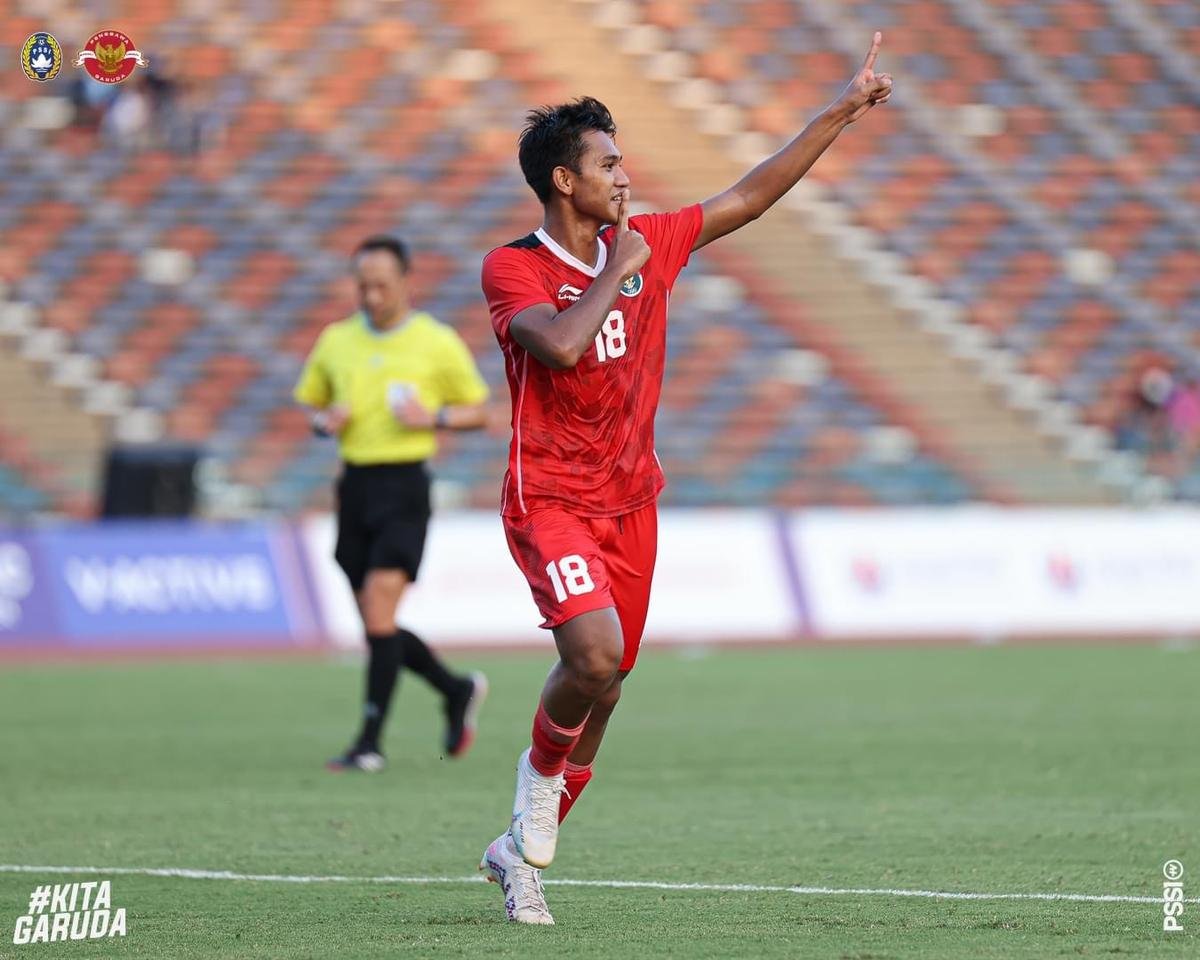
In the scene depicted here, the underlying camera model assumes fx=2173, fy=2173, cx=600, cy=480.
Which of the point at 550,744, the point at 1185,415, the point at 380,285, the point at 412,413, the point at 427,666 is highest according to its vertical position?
the point at 380,285

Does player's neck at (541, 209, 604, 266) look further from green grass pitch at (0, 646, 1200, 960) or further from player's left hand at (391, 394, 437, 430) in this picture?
player's left hand at (391, 394, 437, 430)

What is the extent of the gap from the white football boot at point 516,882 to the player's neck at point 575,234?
171 cm

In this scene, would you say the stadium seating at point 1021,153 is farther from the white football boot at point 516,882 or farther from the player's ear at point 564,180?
the white football boot at point 516,882

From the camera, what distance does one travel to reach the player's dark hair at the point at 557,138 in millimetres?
Result: 6328

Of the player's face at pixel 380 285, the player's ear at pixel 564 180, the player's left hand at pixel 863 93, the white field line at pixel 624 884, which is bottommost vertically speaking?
the white field line at pixel 624 884

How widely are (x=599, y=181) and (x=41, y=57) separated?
1.61m

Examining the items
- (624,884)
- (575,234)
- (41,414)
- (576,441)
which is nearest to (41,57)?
(575,234)

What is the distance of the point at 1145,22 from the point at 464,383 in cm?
2061

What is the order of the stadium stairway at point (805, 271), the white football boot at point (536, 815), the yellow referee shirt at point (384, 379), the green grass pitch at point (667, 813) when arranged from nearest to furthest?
the green grass pitch at point (667, 813) → the white football boot at point (536, 815) → the yellow referee shirt at point (384, 379) → the stadium stairway at point (805, 271)

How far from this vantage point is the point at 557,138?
250 inches

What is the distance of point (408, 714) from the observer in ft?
45.3

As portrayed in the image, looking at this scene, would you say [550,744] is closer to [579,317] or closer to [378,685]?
[579,317]

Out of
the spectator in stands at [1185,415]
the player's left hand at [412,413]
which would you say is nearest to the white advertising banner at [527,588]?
the spectator in stands at [1185,415]

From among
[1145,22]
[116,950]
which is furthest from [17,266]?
[116,950]
